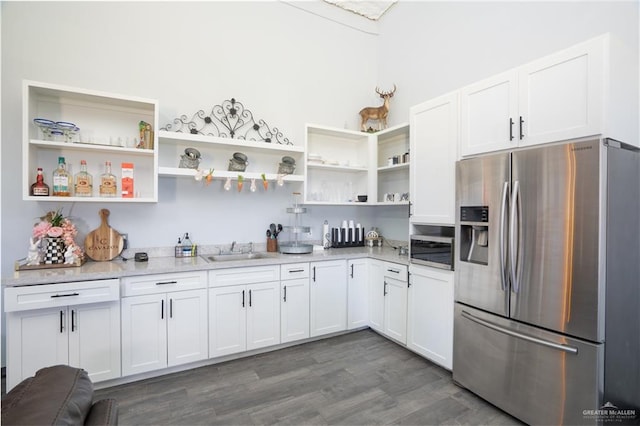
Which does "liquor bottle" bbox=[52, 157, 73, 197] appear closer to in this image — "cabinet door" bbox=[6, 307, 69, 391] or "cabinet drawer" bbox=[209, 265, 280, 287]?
"cabinet door" bbox=[6, 307, 69, 391]

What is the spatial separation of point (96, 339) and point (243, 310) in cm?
110

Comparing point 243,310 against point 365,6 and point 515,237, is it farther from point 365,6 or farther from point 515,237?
point 365,6

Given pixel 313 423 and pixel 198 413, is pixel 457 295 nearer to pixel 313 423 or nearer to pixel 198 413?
pixel 313 423

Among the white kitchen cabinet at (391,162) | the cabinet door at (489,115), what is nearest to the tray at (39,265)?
the white kitchen cabinet at (391,162)

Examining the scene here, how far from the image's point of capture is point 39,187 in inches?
93.6

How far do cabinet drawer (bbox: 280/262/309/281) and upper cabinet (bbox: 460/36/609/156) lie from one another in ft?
5.87

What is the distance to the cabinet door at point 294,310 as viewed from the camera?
3.00 m

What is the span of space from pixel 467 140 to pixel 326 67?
228 cm

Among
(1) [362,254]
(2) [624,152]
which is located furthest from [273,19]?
(2) [624,152]

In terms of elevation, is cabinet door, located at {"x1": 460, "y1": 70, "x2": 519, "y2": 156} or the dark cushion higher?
cabinet door, located at {"x1": 460, "y1": 70, "x2": 519, "y2": 156}

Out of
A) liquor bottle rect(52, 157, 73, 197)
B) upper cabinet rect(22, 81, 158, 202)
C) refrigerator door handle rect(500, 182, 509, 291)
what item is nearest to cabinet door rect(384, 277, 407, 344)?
refrigerator door handle rect(500, 182, 509, 291)

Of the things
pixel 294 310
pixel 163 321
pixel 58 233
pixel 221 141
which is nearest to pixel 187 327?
pixel 163 321

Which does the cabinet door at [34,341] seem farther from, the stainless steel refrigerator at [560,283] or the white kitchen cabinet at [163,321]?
the stainless steel refrigerator at [560,283]

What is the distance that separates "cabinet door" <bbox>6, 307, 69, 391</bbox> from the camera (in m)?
2.09
